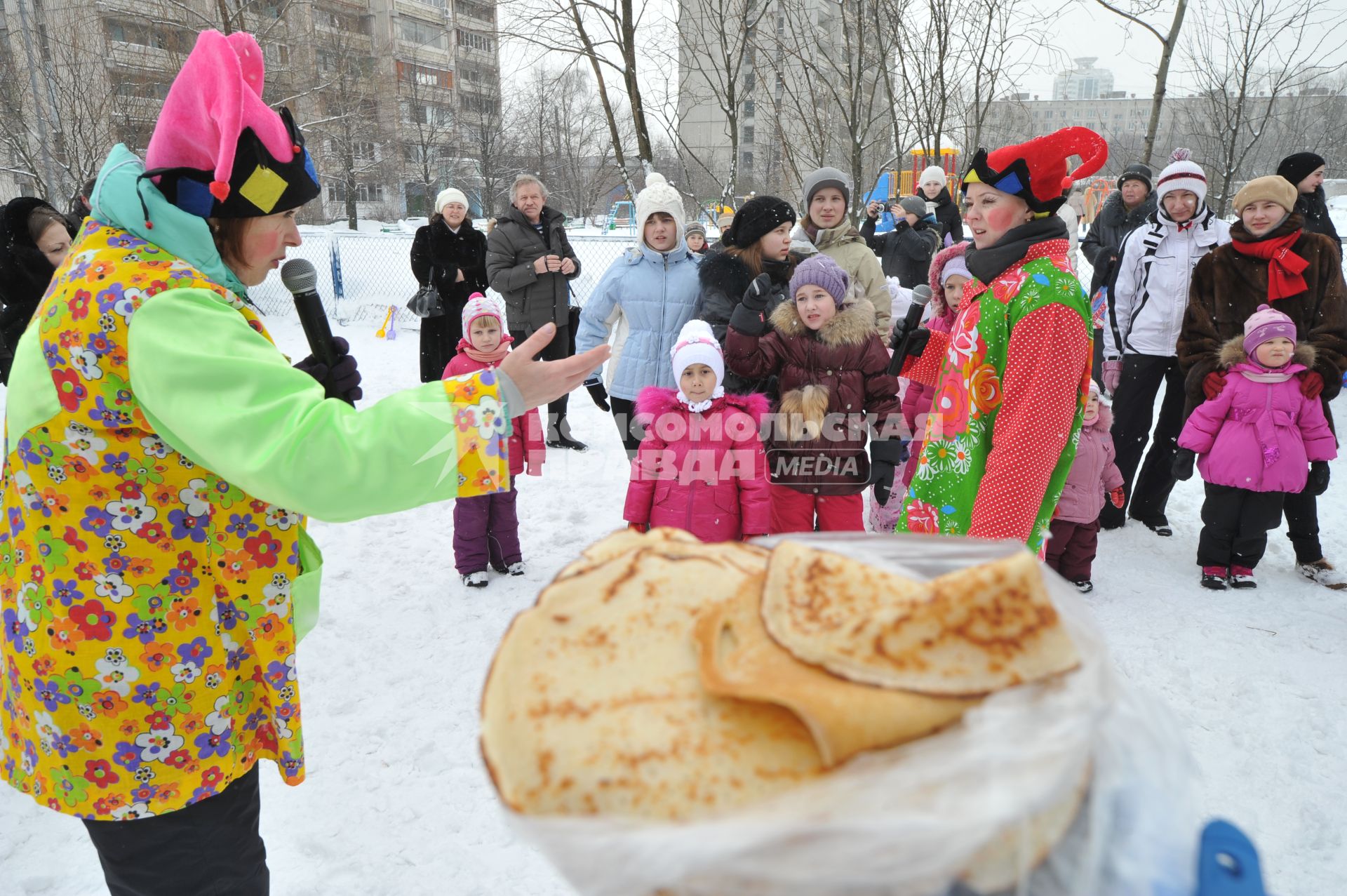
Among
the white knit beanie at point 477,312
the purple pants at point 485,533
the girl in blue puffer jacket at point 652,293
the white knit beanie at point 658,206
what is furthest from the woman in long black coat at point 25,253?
the white knit beanie at point 658,206

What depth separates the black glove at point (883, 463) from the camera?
13.7ft

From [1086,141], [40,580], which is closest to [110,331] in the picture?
→ [40,580]

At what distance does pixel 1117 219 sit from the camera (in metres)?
7.19

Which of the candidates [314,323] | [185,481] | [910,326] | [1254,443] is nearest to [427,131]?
[910,326]

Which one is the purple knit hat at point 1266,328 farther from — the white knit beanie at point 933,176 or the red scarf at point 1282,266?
the white knit beanie at point 933,176

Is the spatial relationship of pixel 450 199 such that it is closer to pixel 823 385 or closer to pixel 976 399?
pixel 823 385

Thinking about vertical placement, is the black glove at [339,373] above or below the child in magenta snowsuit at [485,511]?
above

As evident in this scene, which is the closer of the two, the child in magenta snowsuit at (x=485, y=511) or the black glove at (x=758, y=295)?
the black glove at (x=758, y=295)

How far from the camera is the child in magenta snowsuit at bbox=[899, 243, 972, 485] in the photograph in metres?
4.84

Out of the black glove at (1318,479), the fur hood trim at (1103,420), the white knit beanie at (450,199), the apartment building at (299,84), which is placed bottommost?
the black glove at (1318,479)

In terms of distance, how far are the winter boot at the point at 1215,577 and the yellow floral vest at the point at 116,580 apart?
477 centimetres

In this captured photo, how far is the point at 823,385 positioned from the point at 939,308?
146 cm

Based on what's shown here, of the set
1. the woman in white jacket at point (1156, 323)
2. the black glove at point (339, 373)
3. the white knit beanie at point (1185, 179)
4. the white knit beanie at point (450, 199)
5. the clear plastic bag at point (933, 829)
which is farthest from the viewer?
the white knit beanie at point (450, 199)

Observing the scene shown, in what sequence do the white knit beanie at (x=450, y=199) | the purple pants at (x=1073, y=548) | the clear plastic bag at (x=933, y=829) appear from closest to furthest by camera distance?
the clear plastic bag at (x=933, y=829) < the purple pants at (x=1073, y=548) < the white knit beanie at (x=450, y=199)
